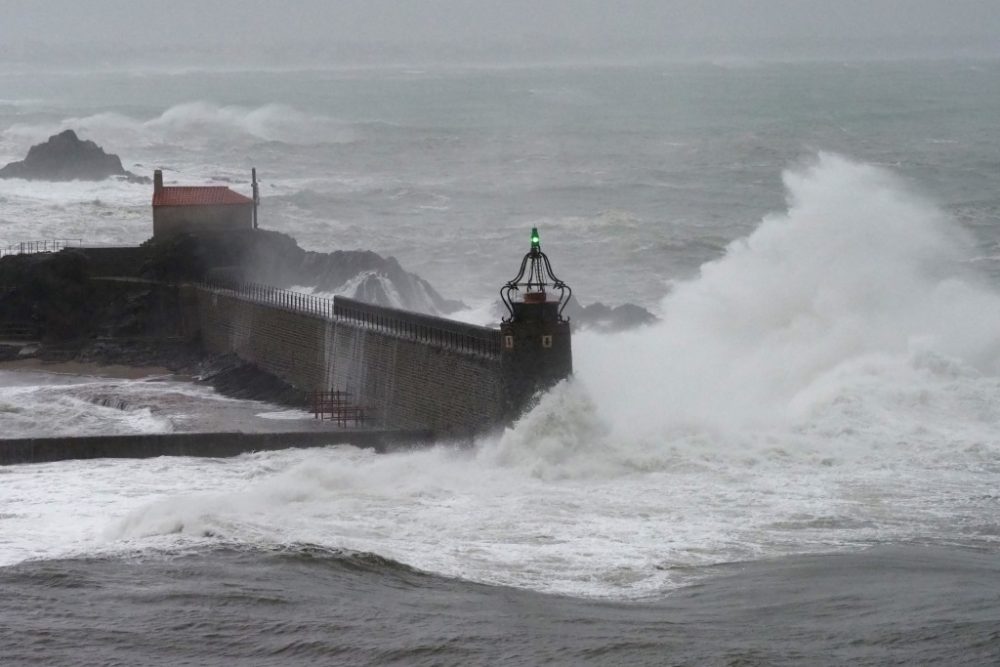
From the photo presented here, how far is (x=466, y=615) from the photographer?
574 inches

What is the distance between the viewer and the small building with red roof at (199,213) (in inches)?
1276

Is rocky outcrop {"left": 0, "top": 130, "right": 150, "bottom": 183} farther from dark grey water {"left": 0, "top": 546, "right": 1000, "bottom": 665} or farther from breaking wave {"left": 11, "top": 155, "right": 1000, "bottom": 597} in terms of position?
dark grey water {"left": 0, "top": 546, "right": 1000, "bottom": 665}

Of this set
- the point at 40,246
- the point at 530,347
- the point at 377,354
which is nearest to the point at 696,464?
the point at 530,347

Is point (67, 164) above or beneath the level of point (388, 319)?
above

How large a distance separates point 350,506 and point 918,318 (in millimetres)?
12390

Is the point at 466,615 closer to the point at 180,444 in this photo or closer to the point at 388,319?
the point at 180,444

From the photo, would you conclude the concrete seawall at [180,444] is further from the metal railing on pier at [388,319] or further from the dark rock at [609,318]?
the dark rock at [609,318]

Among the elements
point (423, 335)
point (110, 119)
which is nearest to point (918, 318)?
point (423, 335)

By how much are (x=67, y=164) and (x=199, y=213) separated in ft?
73.4

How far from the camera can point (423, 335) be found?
23141 millimetres

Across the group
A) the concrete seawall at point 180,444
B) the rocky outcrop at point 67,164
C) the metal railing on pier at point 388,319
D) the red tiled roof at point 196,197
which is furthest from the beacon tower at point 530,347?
the rocky outcrop at point 67,164

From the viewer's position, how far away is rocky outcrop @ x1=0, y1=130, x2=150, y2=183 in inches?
2100

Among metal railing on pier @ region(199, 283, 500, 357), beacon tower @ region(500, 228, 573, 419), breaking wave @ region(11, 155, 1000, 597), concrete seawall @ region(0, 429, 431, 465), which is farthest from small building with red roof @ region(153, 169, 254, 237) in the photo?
beacon tower @ region(500, 228, 573, 419)

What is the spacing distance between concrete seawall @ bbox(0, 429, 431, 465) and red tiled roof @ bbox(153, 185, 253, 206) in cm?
1147
